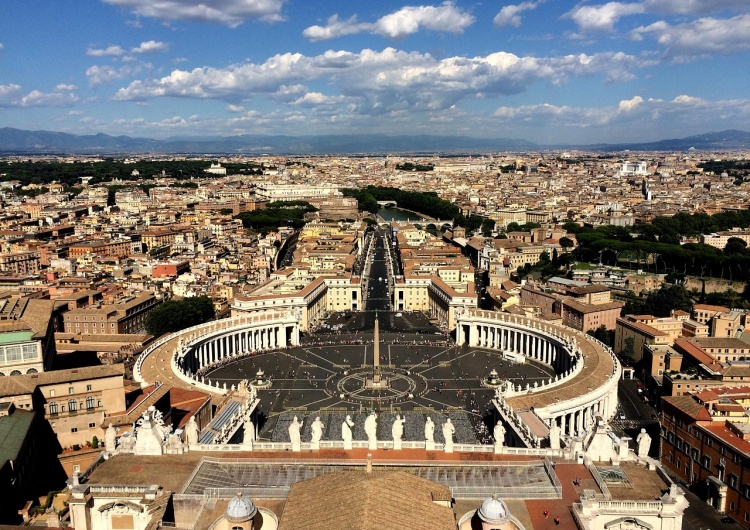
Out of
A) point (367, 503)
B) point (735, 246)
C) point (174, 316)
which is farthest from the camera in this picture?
point (735, 246)

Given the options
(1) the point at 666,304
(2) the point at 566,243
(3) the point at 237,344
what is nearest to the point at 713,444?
(1) the point at 666,304

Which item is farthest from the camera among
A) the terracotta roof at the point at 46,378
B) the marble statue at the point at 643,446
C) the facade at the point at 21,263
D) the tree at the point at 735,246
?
the tree at the point at 735,246

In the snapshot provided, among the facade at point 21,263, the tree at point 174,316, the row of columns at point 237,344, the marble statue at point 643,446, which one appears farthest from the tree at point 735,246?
the facade at point 21,263

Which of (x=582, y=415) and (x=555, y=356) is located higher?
(x=582, y=415)

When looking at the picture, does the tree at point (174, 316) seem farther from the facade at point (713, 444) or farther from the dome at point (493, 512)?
the dome at point (493, 512)

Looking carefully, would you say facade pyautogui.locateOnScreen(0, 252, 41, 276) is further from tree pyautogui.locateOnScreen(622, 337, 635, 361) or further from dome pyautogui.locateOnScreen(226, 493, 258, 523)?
dome pyautogui.locateOnScreen(226, 493, 258, 523)

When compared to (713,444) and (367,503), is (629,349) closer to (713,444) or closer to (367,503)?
(713,444)

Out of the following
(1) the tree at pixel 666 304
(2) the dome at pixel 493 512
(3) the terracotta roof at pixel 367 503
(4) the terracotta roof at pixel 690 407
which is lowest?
(1) the tree at pixel 666 304
